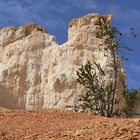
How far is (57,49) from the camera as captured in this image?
32.5 meters

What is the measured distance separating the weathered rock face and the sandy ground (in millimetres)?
16234

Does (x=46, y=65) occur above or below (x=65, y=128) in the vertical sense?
above

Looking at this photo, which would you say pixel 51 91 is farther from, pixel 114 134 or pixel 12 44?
pixel 114 134

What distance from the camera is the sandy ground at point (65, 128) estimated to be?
10.6m

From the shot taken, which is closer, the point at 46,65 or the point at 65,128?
the point at 65,128

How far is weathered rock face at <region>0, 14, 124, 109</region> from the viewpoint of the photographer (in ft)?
101

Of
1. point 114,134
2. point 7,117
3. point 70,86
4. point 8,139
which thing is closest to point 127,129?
point 114,134

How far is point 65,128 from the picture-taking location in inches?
460

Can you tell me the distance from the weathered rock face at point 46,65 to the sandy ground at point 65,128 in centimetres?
1623

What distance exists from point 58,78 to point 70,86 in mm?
1001

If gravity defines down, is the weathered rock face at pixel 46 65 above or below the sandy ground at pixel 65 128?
above

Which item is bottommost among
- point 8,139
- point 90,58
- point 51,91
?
point 8,139

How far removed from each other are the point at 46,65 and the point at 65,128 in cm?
2089

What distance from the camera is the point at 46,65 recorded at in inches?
1278
